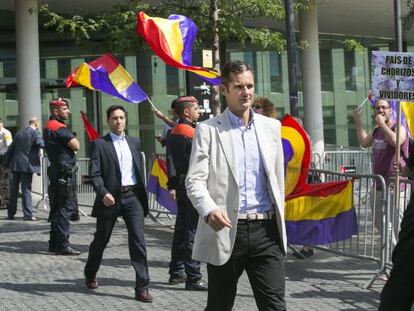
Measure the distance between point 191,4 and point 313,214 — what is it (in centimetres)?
507

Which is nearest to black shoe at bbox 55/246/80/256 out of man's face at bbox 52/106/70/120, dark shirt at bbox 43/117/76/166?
dark shirt at bbox 43/117/76/166

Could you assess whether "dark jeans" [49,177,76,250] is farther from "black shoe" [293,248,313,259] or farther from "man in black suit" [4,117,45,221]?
"man in black suit" [4,117,45,221]

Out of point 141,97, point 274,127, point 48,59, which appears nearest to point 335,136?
point 48,59

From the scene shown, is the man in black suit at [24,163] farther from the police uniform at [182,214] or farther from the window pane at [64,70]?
the window pane at [64,70]

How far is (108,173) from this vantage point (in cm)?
816

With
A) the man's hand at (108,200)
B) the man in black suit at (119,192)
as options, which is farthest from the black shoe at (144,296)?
the man's hand at (108,200)

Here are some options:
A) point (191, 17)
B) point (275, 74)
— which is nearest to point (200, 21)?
point (191, 17)

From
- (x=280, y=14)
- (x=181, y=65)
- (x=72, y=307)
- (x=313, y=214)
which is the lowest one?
(x=72, y=307)

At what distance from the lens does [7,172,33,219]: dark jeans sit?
14641 millimetres

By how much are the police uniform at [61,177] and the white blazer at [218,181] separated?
5.73 metres

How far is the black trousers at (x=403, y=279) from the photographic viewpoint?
4043 millimetres

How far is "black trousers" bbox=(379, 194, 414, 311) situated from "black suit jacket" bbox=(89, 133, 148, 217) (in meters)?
4.36

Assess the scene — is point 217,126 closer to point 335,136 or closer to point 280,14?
point 280,14

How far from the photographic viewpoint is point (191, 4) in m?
13.2
